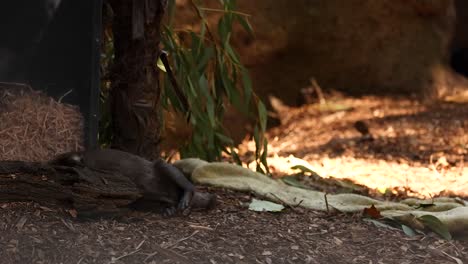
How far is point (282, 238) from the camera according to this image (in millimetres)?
3660

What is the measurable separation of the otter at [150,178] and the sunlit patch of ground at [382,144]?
6.37 feet

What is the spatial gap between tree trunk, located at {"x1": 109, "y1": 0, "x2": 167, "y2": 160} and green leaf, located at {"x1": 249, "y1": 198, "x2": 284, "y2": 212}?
24.8 inches

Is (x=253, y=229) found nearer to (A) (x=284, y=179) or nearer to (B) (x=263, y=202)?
(B) (x=263, y=202)

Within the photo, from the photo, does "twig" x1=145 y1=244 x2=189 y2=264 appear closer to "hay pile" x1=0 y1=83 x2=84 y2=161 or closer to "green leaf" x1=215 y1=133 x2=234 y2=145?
"hay pile" x1=0 y1=83 x2=84 y2=161

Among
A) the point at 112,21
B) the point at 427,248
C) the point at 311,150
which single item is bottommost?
the point at 311,150

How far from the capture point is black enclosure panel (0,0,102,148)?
151 inches

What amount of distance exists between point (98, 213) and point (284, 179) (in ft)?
5.82

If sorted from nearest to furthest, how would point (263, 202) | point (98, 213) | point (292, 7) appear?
1. point (98, 213)
2. point (263, 202)
3. point (292, 7)

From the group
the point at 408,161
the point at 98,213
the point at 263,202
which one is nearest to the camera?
the point at 98,213

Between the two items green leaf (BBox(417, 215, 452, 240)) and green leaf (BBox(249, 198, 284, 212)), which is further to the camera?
green leaf (BBox(249, 198, 284, 212))

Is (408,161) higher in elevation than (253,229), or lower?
lower

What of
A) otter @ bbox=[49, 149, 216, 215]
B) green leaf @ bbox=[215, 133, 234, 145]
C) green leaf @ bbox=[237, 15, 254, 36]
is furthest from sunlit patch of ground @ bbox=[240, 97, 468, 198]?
otter @ bbox=[49, 149, 216, 215]

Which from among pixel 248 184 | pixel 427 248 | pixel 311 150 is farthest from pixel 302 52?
pixel 427 248

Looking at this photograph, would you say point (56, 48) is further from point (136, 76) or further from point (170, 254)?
point (170, 254)
